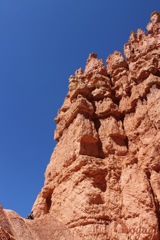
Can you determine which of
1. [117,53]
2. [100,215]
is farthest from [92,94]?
[100,215]

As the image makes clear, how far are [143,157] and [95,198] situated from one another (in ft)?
12.1

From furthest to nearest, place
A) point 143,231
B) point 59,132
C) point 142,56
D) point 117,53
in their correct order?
point 117,53 → point 142,56 → point 59,132 → point 143,231

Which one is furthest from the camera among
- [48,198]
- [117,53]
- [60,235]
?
[117,53]

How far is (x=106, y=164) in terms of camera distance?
1577 centimetres

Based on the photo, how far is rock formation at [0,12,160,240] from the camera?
1290 cm

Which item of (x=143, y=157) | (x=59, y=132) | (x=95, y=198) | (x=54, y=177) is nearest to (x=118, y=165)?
(x=143, y=157)

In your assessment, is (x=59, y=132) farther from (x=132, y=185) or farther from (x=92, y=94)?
(x=132, y=185)

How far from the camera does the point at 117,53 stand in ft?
84.7

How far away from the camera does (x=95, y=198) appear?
13.9 metres

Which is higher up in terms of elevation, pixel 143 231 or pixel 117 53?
pixel 117 53

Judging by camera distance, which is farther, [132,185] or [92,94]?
[92,94]

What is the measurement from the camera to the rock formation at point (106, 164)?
42.3 ft

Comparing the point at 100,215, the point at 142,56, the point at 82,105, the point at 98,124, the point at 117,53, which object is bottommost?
the point at 100,215

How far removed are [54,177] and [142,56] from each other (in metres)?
11.9
